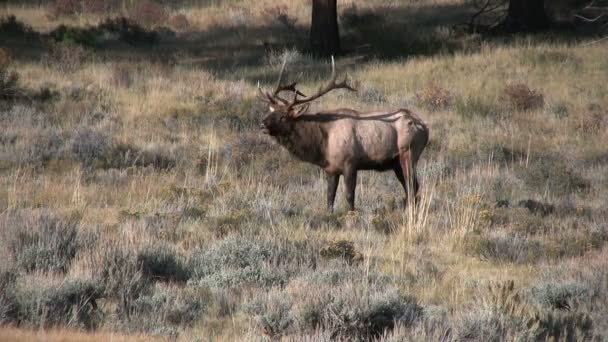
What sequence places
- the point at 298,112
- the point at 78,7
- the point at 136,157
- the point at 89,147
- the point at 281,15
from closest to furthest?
1. the point at 298,112
2. the point at 136,157
3. the point at 89,147
4. the point at 281,15
5. the point at 78,7

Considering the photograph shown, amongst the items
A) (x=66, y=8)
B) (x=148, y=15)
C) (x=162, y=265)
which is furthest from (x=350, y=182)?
(x=66, y=8)

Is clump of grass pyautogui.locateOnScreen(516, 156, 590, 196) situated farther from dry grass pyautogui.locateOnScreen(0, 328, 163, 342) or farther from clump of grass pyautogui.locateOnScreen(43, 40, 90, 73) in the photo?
clump of grass pyautogui.locateOnScreen(43, 40, 90, 73)

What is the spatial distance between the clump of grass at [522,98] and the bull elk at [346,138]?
7534mm

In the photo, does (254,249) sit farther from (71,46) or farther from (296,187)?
(71,46)

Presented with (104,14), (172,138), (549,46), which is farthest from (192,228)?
(104,14)

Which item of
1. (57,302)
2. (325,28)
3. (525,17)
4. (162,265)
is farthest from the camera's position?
(525,17)

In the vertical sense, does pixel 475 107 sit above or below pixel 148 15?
below

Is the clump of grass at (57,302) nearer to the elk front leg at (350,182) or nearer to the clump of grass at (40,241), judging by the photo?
the clump of grass at (40,241)

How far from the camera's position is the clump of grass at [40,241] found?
8312mm

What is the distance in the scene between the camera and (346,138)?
1190cm

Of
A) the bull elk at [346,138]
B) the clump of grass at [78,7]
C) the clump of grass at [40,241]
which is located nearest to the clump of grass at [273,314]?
the clump of grass at [40,241]

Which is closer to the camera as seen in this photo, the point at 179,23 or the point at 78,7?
the point at 179,23

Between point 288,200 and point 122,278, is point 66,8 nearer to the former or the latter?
point 288,200

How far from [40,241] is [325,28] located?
17.6 meters
